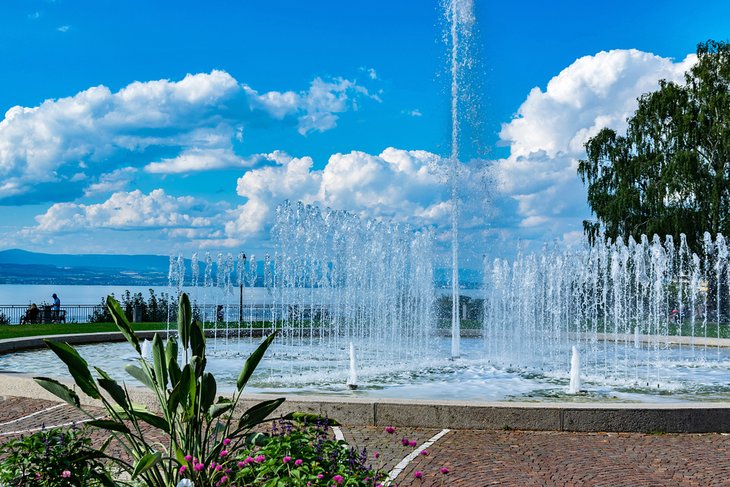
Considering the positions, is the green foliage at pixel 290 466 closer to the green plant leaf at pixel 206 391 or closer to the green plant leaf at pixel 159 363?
the green plant leaf at pixel 206 391

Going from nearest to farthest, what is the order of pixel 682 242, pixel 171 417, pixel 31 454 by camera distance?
1. pixel 171 417
2. pixel 31 454
3. pixel 682 242

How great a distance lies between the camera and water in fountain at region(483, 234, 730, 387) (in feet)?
57.9

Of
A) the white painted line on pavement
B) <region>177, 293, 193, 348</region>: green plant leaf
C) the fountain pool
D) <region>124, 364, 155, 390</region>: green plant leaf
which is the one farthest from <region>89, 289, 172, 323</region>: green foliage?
<region>177, 293, 193, 348</region>: green plant leaf

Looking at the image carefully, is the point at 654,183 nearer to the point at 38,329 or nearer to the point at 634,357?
the point at 634,357

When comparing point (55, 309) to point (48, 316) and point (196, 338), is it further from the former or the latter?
point (196, 338)

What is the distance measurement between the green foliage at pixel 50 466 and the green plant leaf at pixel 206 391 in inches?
30.6

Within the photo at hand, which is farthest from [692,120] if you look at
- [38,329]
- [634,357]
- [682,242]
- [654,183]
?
[38,329]

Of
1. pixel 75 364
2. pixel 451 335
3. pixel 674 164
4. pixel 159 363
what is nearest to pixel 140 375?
pixel 159 363

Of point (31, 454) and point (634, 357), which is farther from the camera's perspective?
point (634, 357)

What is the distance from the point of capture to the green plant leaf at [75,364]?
4.53 m

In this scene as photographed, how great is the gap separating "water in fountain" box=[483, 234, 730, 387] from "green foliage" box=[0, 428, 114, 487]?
35.6 ft

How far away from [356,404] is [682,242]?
1158 inches

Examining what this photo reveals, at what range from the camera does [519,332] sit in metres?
22.7

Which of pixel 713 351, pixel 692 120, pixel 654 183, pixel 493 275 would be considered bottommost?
pixel 713 351
